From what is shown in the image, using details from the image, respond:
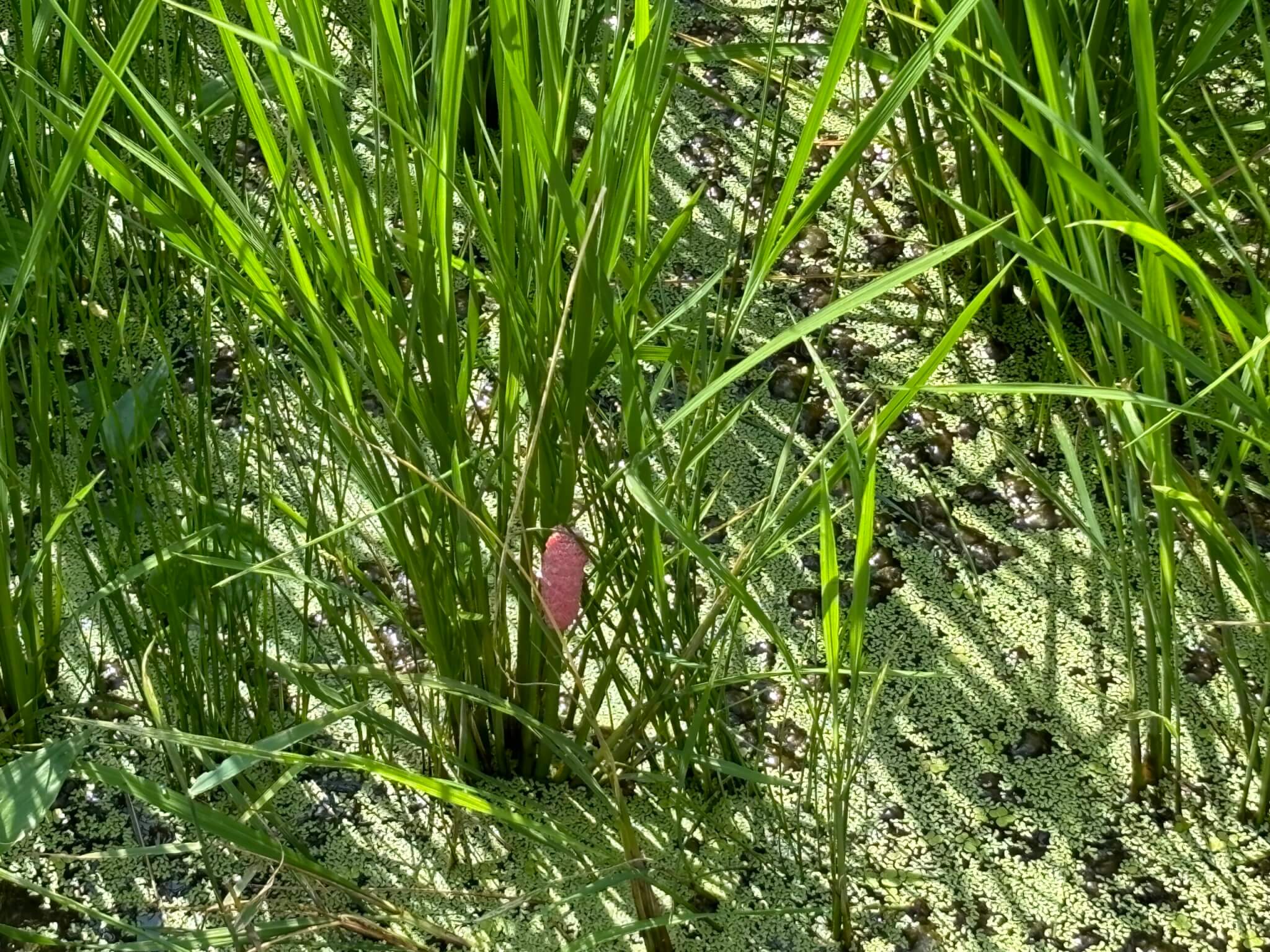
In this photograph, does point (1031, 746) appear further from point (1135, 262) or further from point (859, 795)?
point (1135, 262)

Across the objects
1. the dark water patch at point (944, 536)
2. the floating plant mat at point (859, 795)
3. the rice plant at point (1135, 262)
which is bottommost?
the floating plant mat at point (859, 795)

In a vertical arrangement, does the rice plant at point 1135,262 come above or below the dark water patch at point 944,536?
above

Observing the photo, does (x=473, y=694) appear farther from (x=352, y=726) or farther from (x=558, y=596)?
(x=352, y=726)

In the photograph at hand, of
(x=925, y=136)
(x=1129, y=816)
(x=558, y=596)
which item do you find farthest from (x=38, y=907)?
(x=925, y=136)

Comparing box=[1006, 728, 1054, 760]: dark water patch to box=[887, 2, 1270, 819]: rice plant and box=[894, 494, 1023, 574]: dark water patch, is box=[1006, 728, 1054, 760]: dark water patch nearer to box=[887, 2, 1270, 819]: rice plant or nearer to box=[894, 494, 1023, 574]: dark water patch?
box=[887, 2, 1270, 819]: rice plant

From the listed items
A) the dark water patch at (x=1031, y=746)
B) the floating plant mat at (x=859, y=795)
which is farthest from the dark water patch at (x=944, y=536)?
the dark water patch at (x=1031, y=746)

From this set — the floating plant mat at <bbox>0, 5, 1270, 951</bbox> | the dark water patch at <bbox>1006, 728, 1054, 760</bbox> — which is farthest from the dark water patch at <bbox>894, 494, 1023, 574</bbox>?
the dark water patch at <bbox>1006, 728, 1054, 760</bbox>

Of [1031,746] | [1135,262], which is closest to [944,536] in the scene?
[1031,746]

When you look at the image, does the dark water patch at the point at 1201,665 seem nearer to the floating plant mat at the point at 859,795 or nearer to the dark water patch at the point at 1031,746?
the floating plant mat at the point at 859,795
